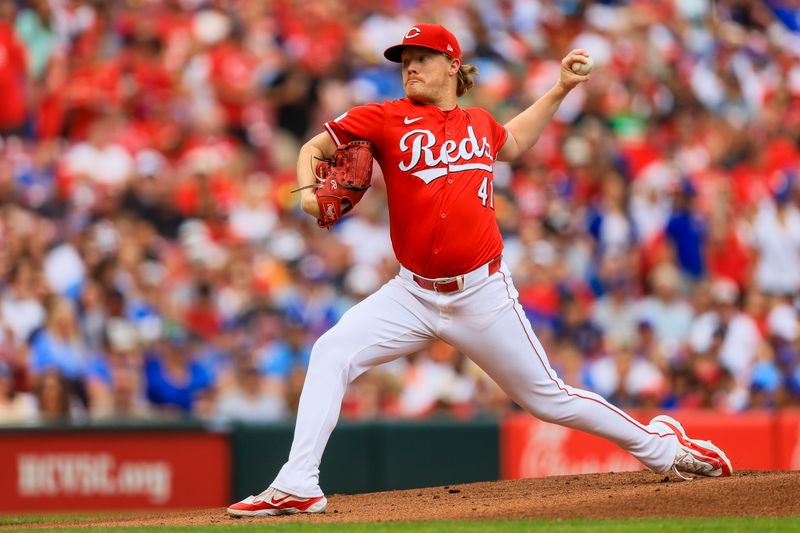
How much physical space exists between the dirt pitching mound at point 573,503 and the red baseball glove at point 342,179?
119 cm

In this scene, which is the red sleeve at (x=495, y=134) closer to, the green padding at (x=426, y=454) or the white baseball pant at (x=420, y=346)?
the white baseball pant at (x=420, y=346)

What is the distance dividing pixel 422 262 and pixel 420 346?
378 mm

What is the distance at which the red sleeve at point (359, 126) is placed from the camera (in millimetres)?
5402

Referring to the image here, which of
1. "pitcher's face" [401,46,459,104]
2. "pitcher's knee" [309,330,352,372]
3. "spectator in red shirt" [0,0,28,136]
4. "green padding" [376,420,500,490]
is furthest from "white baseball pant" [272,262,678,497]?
"spectator in red shirt" [0,0,28,136]

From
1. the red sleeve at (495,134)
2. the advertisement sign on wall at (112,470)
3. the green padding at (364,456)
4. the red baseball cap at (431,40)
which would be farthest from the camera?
the green padding at (364,456)

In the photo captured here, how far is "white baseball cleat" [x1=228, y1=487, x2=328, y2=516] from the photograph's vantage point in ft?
17.5

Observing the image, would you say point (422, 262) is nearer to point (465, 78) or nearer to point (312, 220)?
point (465, 78)

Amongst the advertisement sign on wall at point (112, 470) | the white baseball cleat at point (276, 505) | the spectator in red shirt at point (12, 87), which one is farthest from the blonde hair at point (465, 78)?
the spectator in red shirt at point (12, 87)

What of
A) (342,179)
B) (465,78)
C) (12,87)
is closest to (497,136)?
(465,78)

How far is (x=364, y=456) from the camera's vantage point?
9133 mm

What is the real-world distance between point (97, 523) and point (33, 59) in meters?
7.28

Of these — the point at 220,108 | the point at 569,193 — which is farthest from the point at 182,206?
the point at 569,193

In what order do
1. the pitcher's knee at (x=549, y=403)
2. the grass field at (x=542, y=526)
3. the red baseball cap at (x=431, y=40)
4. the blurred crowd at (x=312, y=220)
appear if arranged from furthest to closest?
the blurred crowd at (x=312, y=220)
the pitcher's knee at (x=549, y=403)
the red baseball cap at (x=431, y=40)
the grass field at (x=542, y=526)

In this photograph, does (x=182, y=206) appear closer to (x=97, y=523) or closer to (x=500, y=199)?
(x=500, y=199)
